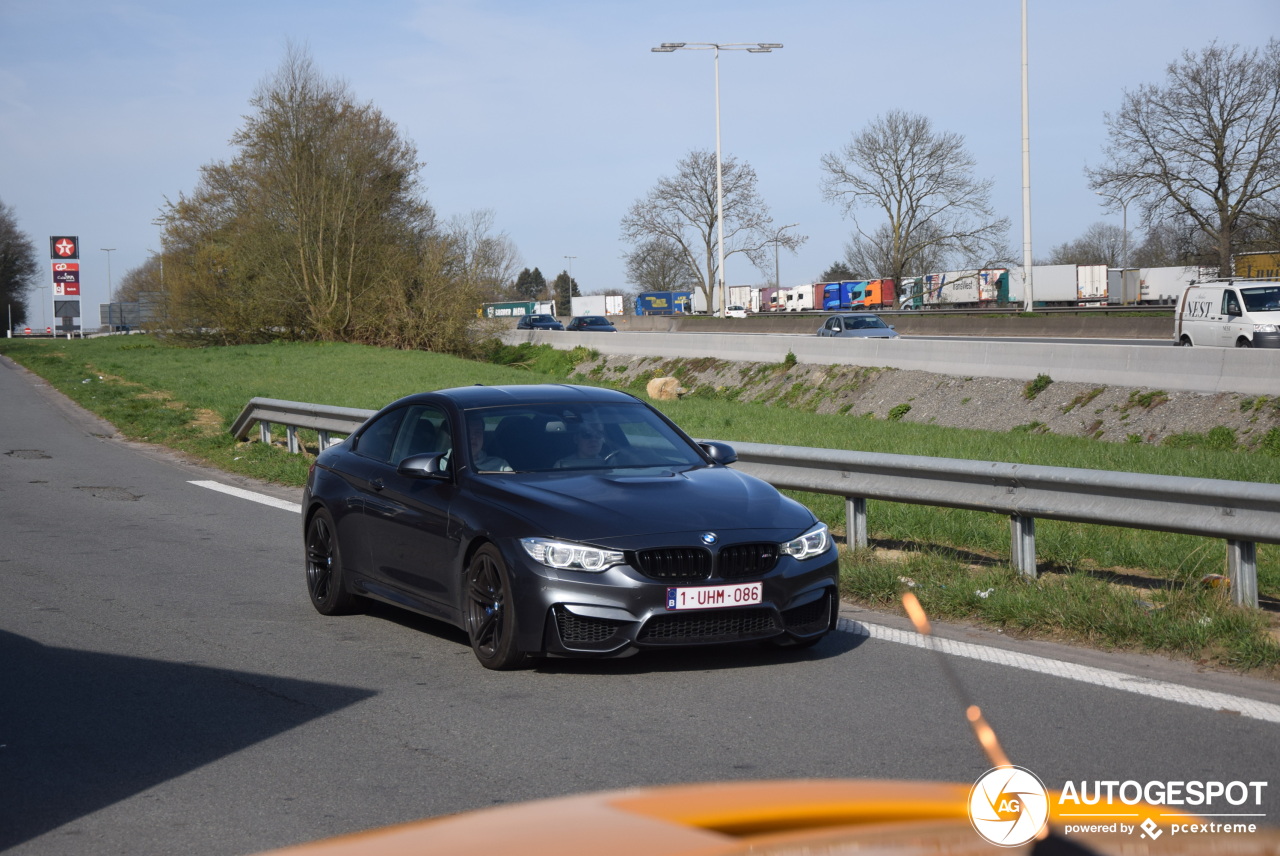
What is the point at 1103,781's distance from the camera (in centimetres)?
462

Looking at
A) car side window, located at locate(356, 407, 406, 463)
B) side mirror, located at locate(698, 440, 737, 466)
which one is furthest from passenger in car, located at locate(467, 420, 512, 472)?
side mirror, located at locate(698, 440, 737, 466)

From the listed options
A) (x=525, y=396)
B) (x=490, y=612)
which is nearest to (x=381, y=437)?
(x=525, y=396)

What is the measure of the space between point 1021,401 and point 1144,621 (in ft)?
54.5

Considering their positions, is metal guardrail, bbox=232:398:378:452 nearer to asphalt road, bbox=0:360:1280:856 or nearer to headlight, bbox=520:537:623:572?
asphalt road, bbox=0:360:1280:856

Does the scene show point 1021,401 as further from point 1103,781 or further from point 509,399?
point 1103,781

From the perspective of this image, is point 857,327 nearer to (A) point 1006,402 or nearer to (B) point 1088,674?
(A) point 1006,402

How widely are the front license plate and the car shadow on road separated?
1.52 m

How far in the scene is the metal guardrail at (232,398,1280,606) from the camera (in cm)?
714

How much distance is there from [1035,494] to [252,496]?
873cm

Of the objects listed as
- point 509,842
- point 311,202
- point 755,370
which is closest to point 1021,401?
point 755,370

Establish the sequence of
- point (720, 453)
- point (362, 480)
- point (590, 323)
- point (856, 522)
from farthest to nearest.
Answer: point (590, 323) → point (856, 522) → point (362, 480) → point (720, 453)

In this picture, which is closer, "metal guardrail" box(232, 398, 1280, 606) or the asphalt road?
the asphalt road

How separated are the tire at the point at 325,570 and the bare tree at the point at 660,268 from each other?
7728 cm

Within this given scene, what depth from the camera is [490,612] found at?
6594 millimetres
